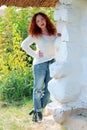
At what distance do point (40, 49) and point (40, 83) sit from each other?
16.0 inches

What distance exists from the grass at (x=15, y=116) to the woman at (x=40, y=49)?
297 millimetres

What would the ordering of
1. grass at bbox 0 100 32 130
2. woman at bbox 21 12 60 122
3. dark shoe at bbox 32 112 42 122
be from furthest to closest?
grass at bbox 0 100 32 130, dark shoe at bbox 32 112 42 122, woman at bbox 21 12 60 122

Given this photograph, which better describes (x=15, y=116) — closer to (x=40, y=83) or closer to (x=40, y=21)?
(x=40, y=83)

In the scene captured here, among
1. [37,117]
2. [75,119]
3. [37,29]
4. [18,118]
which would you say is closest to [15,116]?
[18,118]

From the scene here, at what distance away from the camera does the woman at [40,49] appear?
518 cm

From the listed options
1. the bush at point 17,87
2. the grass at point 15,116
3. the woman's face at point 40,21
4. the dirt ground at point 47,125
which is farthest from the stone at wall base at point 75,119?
the bush at point 17,87

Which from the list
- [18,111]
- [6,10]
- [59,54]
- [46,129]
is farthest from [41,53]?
[6,10]

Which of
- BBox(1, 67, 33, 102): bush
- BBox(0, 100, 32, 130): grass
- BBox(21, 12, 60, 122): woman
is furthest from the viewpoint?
BBox(1, 67, 33, 102): bush

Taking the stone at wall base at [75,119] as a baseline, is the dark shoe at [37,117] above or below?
below

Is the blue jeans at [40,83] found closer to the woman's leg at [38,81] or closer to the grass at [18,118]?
the woman's leg at [38,81]

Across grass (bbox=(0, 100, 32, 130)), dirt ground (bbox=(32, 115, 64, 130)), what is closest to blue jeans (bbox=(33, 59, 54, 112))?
dirt ground (bbox=(32, 115, 64, 130))

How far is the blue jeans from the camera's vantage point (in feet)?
17.3

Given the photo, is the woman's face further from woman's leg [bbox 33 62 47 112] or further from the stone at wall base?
the stone at wall base

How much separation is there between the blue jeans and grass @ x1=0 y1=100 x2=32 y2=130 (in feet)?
1.04
